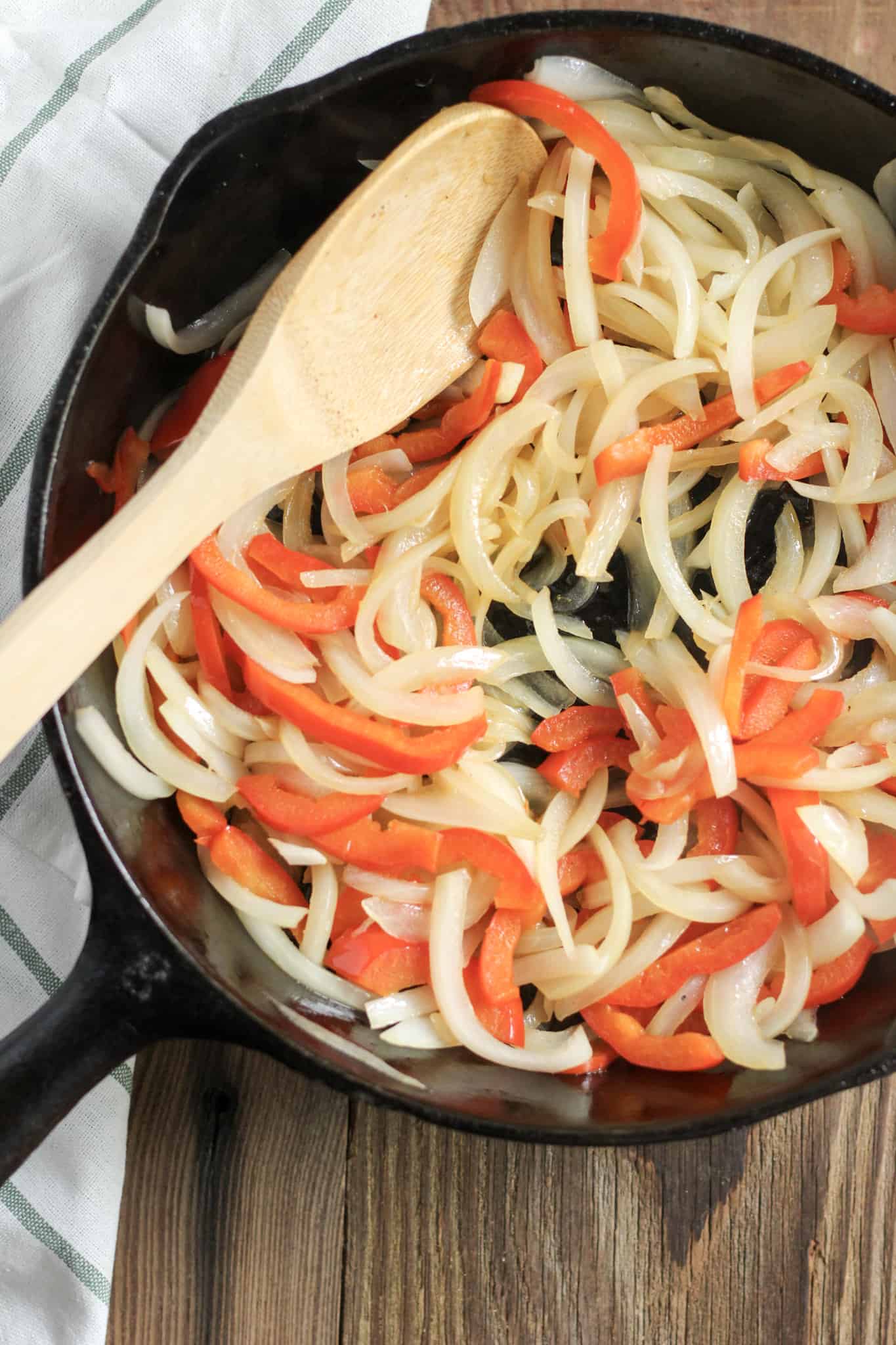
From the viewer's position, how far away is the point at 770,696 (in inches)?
71.7

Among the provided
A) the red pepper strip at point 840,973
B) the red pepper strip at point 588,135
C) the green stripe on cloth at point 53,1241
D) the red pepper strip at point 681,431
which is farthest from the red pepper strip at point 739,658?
the green stripe on cloth at point 53,1241

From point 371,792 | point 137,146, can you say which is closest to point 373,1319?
point 371,792

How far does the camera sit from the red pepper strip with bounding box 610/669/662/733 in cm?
186

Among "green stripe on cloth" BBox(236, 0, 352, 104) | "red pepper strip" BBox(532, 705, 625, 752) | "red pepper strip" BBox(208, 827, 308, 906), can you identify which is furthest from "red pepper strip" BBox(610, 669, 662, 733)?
"green stripe on cloth" BBox(236, 0, 352, 104)

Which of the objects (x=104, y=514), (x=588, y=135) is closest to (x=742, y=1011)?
(x=104, y=514)

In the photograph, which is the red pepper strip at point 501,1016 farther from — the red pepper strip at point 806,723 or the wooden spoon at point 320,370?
the wooden spoon at point 320,370

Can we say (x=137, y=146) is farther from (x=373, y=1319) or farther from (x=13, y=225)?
(x=373, y=1319)

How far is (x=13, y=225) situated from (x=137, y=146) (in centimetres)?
27

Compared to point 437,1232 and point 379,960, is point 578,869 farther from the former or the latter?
point 437,1232

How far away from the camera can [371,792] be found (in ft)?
5.76

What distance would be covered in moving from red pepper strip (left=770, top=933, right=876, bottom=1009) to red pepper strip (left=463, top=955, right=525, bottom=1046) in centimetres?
48

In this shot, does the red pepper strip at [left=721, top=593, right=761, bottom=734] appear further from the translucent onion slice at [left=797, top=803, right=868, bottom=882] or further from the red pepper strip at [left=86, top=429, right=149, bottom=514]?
the red pepper strip at [left=86, top=429, right=149, bottom=514]

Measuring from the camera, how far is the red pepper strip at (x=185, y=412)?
182cm

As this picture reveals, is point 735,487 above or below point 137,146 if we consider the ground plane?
below
